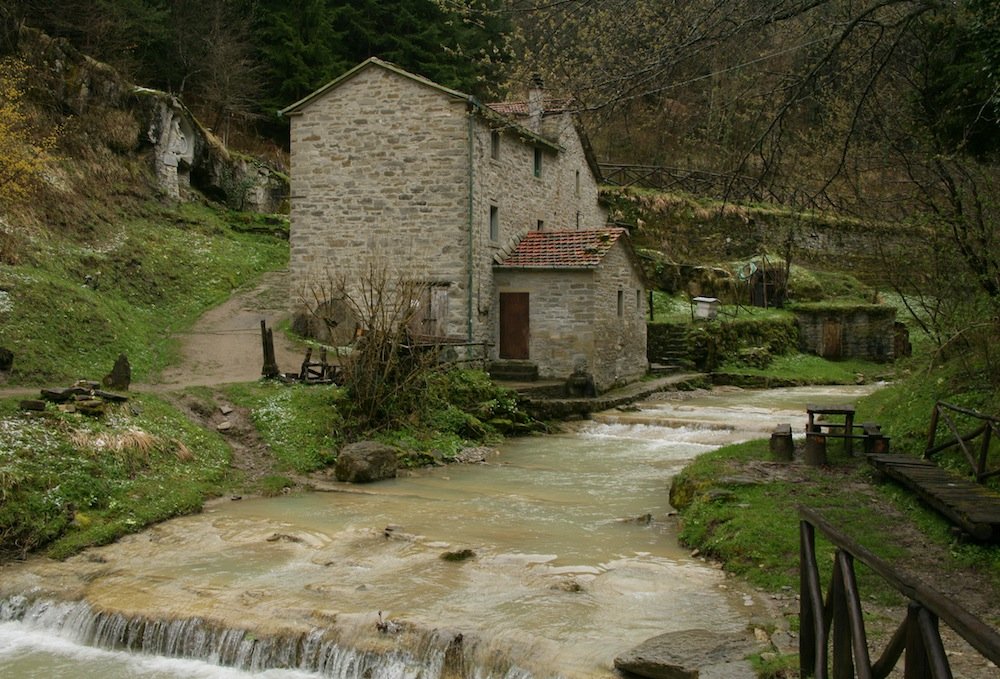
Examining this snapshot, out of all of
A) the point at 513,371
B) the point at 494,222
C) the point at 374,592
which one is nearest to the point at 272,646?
the point at 374,592

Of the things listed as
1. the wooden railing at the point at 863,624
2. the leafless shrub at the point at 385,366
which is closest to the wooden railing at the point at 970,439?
the wooden railing at the point at 863,624

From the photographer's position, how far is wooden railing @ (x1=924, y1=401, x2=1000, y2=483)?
900 centimetres

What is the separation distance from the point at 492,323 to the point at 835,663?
18321mm

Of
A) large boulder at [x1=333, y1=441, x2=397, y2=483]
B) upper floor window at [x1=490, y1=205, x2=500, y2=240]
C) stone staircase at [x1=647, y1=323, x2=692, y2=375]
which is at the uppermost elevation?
upper floor window at [x1=490, y1=205, x2=500, y2=240]

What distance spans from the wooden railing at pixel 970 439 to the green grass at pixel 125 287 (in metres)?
13.4

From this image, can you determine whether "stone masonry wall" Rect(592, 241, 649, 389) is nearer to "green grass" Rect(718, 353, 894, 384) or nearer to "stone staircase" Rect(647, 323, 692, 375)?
"stone staircase" Rect(647, 323, 692, 375)

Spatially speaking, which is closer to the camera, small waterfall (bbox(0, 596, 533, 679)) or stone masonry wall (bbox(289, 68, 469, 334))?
small waterfall (bbox(0, 596, 533, 679))

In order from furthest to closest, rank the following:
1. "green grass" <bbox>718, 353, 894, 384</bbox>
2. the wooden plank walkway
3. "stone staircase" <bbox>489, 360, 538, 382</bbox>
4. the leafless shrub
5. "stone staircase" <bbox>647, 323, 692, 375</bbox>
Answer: "stone staircase" <bbox>647, 323, 692, 375</bbox>
"green grass" <bbox>718, 353, 894, 384</bbox>
"stone staircase" <bbox>489, 360, 538, 382</bbox>
the leafless shrub
the wooden plank walkway

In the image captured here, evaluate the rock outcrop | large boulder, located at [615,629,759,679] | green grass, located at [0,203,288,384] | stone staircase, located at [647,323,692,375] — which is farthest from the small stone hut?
large boulder, located at [615,629,759,679]

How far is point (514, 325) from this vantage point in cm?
2239

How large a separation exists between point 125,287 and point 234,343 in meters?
3.78

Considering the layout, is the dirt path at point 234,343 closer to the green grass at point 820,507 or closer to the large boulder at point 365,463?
the large boulder at point 365,463

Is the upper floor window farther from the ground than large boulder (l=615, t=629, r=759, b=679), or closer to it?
farther from the ground

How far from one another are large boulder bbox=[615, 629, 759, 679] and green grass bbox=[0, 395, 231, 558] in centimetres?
660
